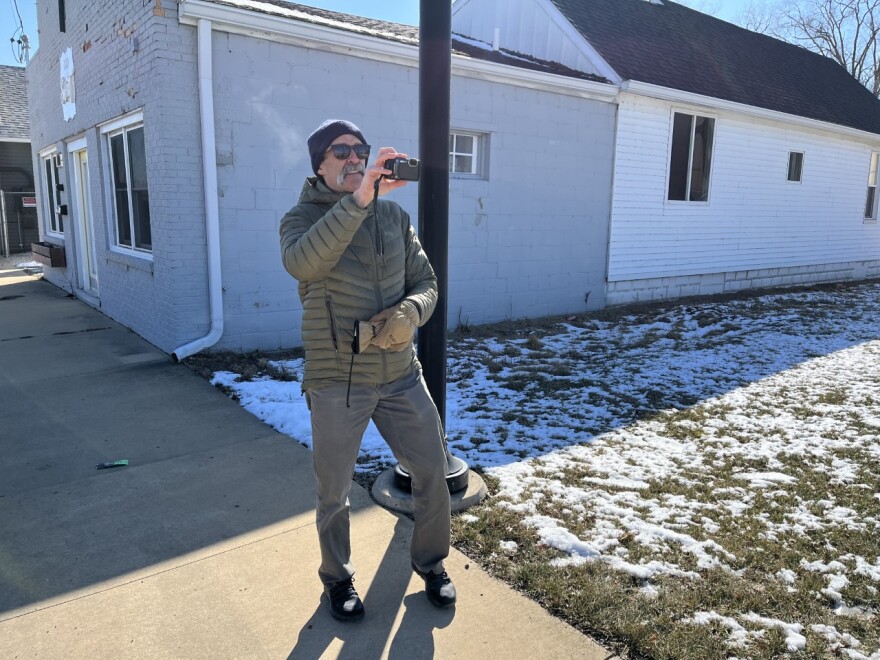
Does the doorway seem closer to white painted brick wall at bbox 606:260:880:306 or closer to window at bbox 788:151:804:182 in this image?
white painted brick wall at bbox 606:260:880:306

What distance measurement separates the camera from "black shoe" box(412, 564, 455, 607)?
8.86 ft

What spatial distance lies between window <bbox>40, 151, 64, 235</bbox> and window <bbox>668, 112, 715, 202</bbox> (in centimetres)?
1003

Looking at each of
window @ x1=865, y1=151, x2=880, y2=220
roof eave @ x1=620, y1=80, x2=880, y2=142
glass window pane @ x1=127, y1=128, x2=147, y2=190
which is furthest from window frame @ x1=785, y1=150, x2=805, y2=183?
glass window pane @ x1=127, y1=128, x2=147, y2=190

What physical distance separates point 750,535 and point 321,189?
2.66 meters

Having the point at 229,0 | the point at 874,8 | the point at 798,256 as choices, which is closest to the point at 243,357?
the point at 229,0

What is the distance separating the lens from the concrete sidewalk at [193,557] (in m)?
2.51

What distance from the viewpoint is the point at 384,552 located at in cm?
313

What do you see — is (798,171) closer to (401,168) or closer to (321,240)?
(401,168)

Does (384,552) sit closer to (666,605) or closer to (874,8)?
(666,605)

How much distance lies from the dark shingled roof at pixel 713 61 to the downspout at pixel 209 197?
6197 millimetres

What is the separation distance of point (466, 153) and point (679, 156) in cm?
454

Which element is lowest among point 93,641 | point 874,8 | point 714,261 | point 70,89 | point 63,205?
point 93,641

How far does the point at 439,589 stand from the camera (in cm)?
272

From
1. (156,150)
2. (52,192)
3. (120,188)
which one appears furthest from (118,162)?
(52,192)
